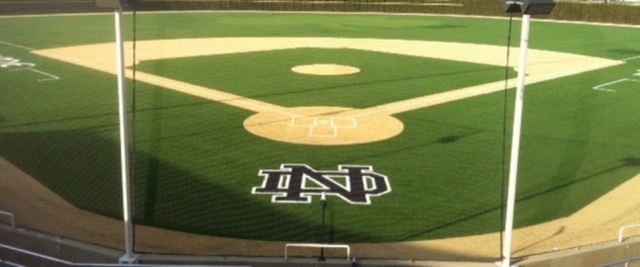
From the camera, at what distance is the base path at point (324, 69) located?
1673 cm

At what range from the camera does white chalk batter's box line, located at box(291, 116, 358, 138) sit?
53.9 ft

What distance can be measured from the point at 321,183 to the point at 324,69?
1474cm

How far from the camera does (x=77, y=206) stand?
11.5 m

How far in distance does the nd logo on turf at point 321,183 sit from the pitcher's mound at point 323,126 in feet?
6.78

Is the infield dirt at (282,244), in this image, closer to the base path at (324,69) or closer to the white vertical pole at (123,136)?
the base path at (324,69)

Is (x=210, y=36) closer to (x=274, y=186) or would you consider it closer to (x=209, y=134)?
(x=209, y=134)

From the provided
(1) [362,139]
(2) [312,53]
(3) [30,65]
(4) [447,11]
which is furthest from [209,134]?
(4) [447,11]

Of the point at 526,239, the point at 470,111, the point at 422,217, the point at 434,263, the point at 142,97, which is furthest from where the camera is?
the point at 142,97

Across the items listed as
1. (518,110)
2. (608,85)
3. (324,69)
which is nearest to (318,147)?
(518,110)

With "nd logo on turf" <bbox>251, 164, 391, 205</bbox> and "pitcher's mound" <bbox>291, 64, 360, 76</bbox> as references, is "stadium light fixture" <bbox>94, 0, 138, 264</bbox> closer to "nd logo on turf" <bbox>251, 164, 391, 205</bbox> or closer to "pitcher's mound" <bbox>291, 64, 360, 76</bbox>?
"nd logo on turf" <bbox>251, 164, 391, 205</bbox>

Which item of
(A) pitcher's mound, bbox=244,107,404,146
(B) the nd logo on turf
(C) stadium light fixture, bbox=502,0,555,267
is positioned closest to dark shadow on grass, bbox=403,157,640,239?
(B) the nd logo on turf

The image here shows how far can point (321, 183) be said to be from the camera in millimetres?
12672

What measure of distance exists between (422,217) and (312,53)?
2171 centimetres

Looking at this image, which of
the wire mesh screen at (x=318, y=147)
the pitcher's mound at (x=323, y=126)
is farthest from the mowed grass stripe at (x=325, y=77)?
the pitcher's mound at (x=323, y=126)
